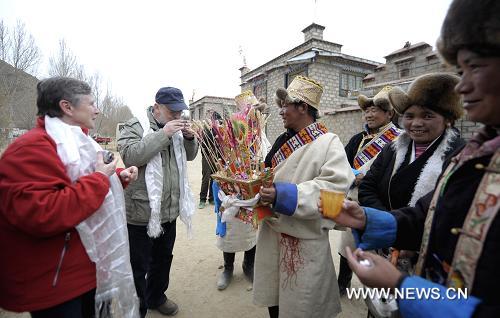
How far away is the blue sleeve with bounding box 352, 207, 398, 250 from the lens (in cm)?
128

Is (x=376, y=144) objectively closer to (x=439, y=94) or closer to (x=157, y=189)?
(x=439, y=94)

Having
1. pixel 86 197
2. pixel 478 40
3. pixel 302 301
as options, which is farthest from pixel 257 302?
pixel 478 40

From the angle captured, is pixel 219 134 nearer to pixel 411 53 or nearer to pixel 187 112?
pixel 187 112

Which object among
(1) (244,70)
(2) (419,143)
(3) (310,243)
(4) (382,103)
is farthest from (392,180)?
(1) (244,70)

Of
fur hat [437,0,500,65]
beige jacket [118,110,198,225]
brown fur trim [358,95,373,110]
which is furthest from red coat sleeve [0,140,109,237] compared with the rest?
brown fur trim [358,95,373,110]

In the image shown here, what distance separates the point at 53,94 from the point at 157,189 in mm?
1094

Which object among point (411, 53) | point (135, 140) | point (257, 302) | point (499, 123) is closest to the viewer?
point (499, 123)

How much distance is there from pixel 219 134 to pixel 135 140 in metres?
0.97

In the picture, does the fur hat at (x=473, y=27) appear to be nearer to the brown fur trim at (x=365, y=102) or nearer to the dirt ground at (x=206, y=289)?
the brown fur trim at (x=365, y=102)

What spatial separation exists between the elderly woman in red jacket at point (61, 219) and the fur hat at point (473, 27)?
173 centimetres

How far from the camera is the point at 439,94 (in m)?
1.78

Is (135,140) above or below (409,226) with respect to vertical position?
above

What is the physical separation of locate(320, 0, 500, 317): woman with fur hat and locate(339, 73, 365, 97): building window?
15438 mm

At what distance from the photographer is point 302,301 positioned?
185 cm
